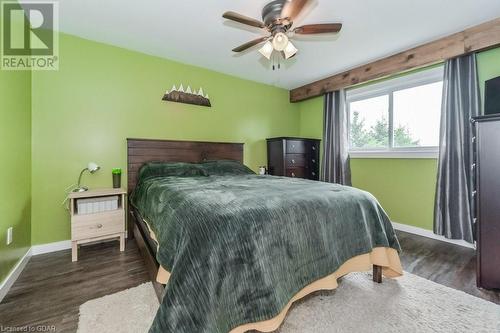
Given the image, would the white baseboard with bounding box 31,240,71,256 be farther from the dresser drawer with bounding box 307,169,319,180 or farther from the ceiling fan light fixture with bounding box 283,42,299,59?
the dresser drawer with bounding box 307,169,319,180

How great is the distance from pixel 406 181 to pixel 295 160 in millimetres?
1685

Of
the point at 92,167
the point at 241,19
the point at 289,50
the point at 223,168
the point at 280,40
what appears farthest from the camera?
the point at 223,168

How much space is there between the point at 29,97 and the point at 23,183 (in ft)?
2.95

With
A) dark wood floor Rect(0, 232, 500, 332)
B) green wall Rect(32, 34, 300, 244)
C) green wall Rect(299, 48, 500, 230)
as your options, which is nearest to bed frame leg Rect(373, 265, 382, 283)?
dark wood floor Rect(0, 232, 500, 332)

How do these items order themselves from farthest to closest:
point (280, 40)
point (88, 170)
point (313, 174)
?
point (313, 174)
point (88, 170)
point (280, 40)

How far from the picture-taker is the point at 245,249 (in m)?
1.13

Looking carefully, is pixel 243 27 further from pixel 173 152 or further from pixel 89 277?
pixel 89 277

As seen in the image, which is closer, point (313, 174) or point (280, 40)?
point (280, 40)

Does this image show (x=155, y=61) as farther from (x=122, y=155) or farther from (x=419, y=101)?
(x=419, y=101)

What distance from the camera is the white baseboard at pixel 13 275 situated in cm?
160

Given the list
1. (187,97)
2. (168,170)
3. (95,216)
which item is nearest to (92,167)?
(95,216)

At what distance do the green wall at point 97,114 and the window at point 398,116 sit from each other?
7.87 feet

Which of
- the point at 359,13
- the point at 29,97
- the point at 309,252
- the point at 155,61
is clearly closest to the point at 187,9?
the point at 155,61

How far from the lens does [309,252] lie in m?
1.39
